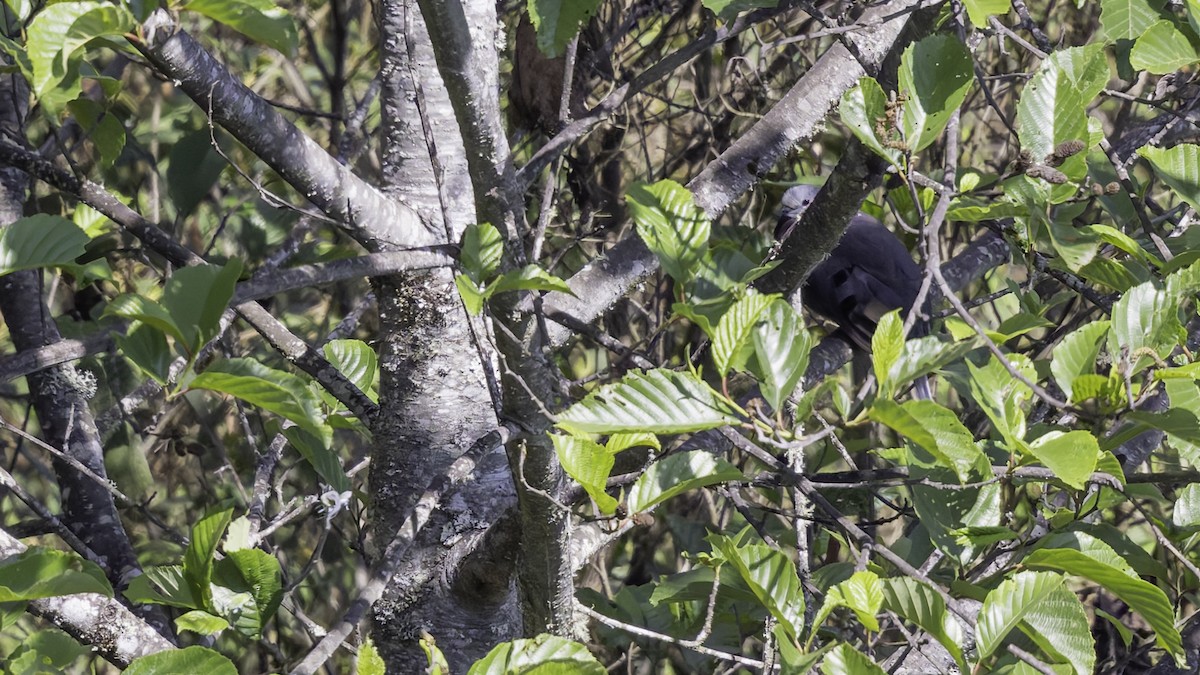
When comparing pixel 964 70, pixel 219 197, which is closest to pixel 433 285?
pixel 964 70

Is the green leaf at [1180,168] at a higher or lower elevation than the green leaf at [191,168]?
lower

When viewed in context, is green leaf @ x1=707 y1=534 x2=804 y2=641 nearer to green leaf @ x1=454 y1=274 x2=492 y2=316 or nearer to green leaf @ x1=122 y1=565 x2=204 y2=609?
green leaf @ x1=454 y1=274 x2=492 y2=316

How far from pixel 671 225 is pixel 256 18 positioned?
1.66ft

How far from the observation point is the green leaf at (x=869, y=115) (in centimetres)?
113

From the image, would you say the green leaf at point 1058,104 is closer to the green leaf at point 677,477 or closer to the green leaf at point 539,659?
the green leaf at point 677,477

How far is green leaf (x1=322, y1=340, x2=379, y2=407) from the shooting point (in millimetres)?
1666

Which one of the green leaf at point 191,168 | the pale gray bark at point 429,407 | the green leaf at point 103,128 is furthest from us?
the green leaf at point 191,168

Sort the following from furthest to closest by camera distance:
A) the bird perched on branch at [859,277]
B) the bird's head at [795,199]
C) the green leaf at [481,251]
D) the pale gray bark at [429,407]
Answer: the bird's head at [795,199], the bird perched on branch at [859,277], the pale gray bark at [429,407], the green leaf at [481,251]

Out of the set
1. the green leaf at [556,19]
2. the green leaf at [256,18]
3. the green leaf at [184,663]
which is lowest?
the green leaf at [184,663]

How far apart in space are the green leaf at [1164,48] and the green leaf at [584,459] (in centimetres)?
94

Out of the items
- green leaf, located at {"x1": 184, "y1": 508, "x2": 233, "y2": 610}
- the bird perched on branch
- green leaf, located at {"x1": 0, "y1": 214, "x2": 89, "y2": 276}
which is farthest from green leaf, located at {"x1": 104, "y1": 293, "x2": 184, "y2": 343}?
the bird perched on branch

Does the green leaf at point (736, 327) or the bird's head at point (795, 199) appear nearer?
the green leaf at point (736, 327)

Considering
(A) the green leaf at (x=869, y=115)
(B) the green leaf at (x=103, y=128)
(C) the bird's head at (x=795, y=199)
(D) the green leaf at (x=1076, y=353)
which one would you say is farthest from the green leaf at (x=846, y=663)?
(C) the bird's head at (x=795, y=199)

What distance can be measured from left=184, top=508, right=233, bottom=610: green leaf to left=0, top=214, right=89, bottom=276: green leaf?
1.05ft
